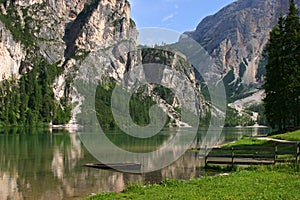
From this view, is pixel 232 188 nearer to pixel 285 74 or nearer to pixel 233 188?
pixel 233 188

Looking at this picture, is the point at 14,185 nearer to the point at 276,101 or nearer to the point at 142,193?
the point at 142,193

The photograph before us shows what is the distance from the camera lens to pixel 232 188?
1995 centimetres

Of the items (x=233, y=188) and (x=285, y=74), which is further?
(x=285, y=74)

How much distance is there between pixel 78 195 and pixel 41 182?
705cm

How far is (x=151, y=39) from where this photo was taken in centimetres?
5234

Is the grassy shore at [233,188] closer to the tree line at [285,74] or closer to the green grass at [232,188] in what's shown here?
the green grass at [232,188]

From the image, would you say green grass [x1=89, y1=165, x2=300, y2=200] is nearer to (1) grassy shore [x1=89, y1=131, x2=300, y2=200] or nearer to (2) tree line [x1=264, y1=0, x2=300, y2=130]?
(1) grassy shore [x1=89, y1=131, x2=300, y2=200]

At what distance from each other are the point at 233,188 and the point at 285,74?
43.1m

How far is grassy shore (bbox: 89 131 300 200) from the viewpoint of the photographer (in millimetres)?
17717

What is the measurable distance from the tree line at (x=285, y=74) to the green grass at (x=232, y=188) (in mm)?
34105

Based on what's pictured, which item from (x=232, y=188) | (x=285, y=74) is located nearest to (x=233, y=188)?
(x=232, y=188)

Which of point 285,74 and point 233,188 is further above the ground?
point 285,74

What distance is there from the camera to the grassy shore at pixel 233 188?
17.7 m

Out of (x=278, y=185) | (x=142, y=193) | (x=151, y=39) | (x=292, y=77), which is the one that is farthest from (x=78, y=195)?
(x=292, y=77)
